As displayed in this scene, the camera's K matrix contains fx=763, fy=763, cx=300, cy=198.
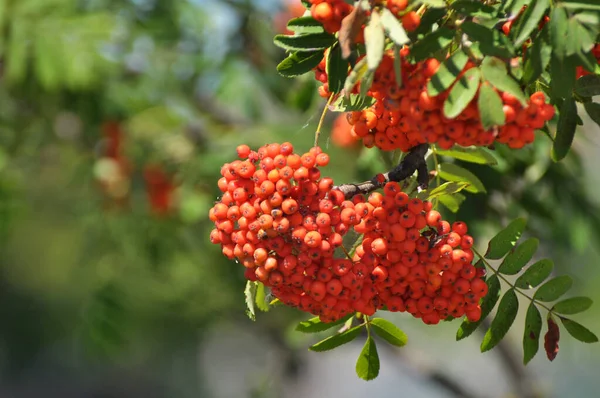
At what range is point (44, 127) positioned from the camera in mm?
3979

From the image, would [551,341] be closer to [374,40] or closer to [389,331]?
[389,331]

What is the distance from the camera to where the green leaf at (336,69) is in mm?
1343

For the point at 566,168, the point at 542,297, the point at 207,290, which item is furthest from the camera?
the point at 207,290

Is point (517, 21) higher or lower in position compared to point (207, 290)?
higher

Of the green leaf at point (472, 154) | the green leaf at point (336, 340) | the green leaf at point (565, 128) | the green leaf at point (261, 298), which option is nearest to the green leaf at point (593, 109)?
the green leaf at point (565, 128)

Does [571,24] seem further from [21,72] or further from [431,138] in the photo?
[21,72]

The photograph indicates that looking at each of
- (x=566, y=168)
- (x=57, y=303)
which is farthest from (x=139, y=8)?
(x=57, y=303)

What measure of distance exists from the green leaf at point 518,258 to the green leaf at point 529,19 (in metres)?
0.49

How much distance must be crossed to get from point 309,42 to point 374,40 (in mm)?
228

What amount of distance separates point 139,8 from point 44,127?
2.60ft

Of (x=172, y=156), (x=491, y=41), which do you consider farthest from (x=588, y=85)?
(x=172, y=156)

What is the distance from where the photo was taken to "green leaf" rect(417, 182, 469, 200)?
57.2 inches

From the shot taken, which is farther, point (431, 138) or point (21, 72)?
point (21, 72)

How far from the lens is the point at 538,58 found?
123cm
